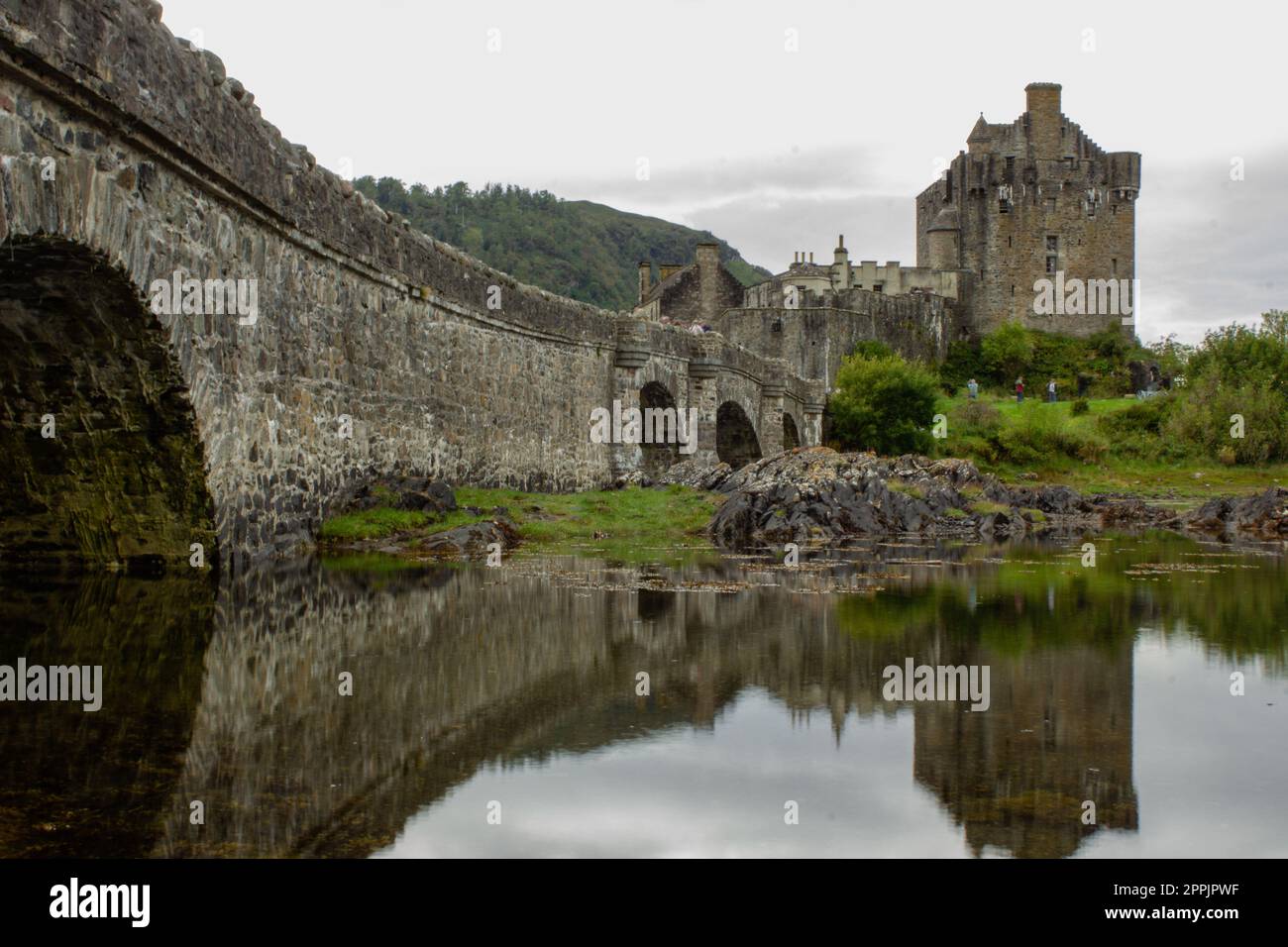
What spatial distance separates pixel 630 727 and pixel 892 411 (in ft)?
156

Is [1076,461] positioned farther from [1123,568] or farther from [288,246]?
[288,246]

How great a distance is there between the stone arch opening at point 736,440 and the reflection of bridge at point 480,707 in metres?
32.3

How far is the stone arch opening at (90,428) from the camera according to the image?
9.67 metres

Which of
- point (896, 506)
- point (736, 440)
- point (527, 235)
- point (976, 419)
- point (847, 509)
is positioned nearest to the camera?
point (847, 509)

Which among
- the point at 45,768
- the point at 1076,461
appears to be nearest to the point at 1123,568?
the point at 45,768

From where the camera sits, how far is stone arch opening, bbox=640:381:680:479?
33.3 meters

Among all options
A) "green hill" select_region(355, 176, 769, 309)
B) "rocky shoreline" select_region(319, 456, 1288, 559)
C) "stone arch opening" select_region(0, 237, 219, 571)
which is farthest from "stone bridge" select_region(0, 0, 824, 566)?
"green hill" select_region(355, 176, 769, 309)

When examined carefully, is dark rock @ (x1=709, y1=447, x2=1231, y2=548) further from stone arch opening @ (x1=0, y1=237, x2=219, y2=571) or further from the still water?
the still water

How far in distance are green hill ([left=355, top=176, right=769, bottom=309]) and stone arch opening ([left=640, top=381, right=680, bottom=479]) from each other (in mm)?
68577

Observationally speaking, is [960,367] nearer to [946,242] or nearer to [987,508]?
[946,242]

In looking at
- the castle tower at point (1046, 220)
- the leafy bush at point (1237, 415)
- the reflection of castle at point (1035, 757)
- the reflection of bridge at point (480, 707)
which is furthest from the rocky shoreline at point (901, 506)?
the castle tower at point (1046, 220)

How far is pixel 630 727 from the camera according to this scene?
18.8ft

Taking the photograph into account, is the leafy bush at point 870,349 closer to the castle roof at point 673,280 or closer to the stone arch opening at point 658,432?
the castle roof at point 673,280

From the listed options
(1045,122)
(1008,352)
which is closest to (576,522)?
(1008,352)
